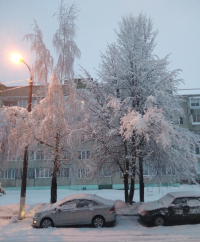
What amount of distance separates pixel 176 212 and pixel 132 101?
233 inches

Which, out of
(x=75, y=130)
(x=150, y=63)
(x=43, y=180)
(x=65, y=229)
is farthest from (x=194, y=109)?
(x=65, y=229)

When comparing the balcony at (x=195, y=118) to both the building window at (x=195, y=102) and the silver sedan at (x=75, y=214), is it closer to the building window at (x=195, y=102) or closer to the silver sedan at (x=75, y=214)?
the building window at (x=195, y=102)

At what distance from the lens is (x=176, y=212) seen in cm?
902

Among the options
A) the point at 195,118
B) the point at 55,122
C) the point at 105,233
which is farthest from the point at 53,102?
the point at 195,118

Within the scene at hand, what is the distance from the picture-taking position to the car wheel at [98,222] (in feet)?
29.6

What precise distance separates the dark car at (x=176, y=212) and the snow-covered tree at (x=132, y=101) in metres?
2.27

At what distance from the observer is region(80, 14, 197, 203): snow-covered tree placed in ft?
37.4

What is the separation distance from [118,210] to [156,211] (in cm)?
287

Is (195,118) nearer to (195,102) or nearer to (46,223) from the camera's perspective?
(195,102)

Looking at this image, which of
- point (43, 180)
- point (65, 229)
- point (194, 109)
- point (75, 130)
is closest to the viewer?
point (65, 229)

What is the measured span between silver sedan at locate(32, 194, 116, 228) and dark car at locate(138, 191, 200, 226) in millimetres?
1563

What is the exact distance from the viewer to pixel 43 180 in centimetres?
2519

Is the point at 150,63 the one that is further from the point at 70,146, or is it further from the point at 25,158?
the point at 25,158

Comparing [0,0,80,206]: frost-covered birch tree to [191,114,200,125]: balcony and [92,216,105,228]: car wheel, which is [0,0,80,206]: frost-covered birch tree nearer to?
[92,216,105,228]: car wheel
